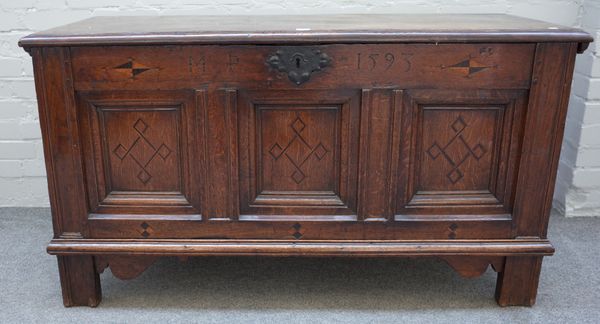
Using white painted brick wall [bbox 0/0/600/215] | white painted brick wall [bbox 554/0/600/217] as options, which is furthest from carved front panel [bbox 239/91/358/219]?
white painted brick wall [bbox 554/0/600/217]

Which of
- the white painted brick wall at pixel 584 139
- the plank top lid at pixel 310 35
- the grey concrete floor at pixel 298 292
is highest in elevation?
the plank top lid at pixel 310 35

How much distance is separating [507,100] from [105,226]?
1169mm

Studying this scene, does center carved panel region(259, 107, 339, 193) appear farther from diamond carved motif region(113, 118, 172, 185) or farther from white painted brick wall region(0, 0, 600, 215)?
white painted brick wall region(0, 0, 600, 215)

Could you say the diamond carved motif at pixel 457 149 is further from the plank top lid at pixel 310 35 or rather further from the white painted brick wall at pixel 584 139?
the white painted brick wall at pixel 584 139

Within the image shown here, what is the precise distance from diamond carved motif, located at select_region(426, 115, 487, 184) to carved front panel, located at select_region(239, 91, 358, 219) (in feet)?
0.73

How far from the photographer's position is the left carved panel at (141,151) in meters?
1.52

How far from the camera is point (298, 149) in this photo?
1.57 metres

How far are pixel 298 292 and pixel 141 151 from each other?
668 mm

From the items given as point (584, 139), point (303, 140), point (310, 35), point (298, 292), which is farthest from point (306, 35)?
point (584, 139)

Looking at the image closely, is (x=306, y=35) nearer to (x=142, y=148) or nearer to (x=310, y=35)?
(x=310, y=35)

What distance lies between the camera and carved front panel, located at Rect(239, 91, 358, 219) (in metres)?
1.52

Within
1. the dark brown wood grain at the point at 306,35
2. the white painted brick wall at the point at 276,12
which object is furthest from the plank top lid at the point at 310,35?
the white painted brick wall at the point at 276,12

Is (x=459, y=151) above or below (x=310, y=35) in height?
below

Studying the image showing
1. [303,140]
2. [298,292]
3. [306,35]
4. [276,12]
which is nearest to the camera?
[306,35]
